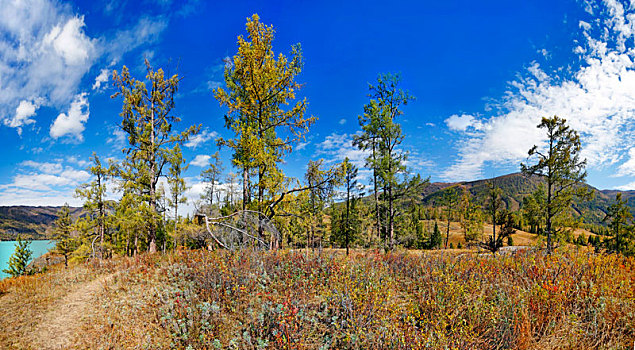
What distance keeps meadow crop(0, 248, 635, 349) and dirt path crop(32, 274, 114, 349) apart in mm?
79

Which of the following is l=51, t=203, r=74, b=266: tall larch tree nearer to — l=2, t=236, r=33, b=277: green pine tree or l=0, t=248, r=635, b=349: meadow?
l=2, t=236, r=33, b=277: green pine tree

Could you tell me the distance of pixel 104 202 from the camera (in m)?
25.7

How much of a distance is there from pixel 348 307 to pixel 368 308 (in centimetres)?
34

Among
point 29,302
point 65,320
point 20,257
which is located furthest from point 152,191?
point 20,257

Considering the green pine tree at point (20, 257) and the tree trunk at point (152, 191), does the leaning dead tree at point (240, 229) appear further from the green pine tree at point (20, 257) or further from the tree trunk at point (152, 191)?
the green pine tree at point (20, 257)

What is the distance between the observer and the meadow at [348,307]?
396cm

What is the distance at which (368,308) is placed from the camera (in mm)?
4504

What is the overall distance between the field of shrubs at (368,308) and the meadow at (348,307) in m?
0.03

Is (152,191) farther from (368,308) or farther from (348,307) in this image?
(368,308)

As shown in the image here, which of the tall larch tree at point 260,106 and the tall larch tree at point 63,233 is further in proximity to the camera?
the tall larch tree at point 63,233

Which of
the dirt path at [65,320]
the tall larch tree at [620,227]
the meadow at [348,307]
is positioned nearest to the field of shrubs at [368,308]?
the meadow at [348,307]

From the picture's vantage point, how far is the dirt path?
591 centimetres

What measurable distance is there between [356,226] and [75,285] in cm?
4276

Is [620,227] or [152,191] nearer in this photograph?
[152,191]
